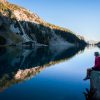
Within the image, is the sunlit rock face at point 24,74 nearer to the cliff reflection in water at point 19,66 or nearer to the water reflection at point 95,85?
the cliff reflection in water at point 19,66

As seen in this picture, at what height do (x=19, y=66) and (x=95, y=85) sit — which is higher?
(x=95, y=85)

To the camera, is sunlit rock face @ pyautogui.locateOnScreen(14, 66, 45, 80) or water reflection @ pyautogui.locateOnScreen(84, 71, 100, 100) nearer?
water reflection @ pyautogui.locateOnScreen(84, 71, 100, 100)

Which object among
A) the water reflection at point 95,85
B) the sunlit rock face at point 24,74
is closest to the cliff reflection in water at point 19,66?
the sunlit rock face at point 24,74

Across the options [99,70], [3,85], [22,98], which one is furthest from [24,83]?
[99,70]

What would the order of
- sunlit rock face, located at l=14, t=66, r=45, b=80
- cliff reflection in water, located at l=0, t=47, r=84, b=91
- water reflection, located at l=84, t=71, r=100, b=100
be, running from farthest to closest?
sunlit rock face, located at l=14, t=66, r=45, b=80 < cliff reflection in water, located at l=0, t=47, r=84, b=91 < water reflection, located at l=84, t=71, r=100, b=100

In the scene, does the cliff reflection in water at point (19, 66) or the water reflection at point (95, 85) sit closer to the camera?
the water reflection at point (95, 85)

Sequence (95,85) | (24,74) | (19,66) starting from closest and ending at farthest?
(95,85)
(24,74)
(19,66)

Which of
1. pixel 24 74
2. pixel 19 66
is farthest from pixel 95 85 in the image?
pixel 19 66

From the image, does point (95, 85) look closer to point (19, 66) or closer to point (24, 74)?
point (24, 74)

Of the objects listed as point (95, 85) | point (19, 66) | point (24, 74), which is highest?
point (95, 85)

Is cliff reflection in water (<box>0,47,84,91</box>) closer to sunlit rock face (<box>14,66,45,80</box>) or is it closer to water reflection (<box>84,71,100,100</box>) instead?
sunlit rock face (<box>14,66,45,80</box>)

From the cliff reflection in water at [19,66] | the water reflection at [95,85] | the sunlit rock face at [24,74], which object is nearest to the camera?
the water reflection at [95,85]

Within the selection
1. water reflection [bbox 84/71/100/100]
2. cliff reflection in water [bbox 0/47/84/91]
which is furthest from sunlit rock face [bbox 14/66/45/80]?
water reflection [bbox 84/71/100/100]

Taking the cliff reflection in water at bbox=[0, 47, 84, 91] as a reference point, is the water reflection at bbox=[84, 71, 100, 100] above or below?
above
